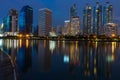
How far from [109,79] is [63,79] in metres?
3.83

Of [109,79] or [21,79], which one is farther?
[109,79]

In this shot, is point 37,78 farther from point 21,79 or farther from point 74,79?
point 74,79

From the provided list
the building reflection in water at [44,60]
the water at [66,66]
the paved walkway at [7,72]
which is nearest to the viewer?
the paved walkway at [7,72]

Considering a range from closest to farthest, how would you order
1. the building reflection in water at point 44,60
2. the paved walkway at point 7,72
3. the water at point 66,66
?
the paved walkway at point 7,72 → the water at point 66,66 → the building reflection in water at point 44,60

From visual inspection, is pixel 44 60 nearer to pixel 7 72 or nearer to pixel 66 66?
pixel 66 66

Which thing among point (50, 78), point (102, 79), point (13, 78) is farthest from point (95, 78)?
point (13, 78)

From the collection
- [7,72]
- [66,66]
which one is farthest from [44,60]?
[7,72]

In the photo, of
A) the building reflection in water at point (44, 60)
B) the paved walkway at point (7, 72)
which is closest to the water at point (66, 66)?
the building reflection in water at point (44, 60)

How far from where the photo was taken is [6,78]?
53.6 ft

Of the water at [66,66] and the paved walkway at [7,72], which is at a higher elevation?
the paved walkway at [7,72]

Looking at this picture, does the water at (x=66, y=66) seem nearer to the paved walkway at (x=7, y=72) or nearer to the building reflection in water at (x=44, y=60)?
the building reflection in water at (x=44, y=60)

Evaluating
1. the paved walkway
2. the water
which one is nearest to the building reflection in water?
the water

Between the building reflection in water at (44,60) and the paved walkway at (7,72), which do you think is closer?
the paved walkway at (7,72)

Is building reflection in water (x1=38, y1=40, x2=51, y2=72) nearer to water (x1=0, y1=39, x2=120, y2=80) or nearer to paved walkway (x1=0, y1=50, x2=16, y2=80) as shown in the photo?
water (x1=0, y1=39, x2=120, y2=80)
